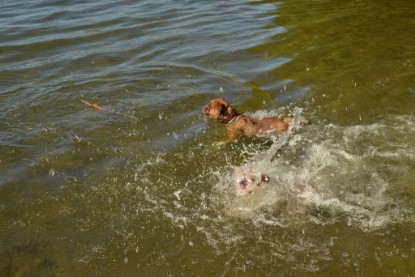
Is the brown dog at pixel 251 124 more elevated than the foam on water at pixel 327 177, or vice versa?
the brown dog at pixel 251 124

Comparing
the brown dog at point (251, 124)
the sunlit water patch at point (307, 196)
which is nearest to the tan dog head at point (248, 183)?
the sunlit water patch at point (307, 196)

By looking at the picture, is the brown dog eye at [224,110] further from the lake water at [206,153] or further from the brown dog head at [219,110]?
the lake water at [206,153]

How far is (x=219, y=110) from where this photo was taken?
6441 millimetres

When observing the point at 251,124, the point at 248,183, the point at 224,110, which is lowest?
the point at 248,183

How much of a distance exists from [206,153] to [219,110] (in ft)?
2.26

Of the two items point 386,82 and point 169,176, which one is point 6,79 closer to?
point 169,176

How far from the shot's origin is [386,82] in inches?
324

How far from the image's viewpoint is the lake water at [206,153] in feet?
15.6

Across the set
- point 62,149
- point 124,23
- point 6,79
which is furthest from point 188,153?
point 124,23

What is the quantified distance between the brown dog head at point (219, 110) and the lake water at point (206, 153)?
1.75 feet

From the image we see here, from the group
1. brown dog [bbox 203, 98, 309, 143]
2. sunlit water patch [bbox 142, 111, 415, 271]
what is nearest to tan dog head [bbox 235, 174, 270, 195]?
sunlit water patch [bbox 142, 111, 415, 271]

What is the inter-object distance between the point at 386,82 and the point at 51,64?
705cm

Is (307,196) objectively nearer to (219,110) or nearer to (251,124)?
(251,124)

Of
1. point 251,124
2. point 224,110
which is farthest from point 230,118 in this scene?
point 251,124
